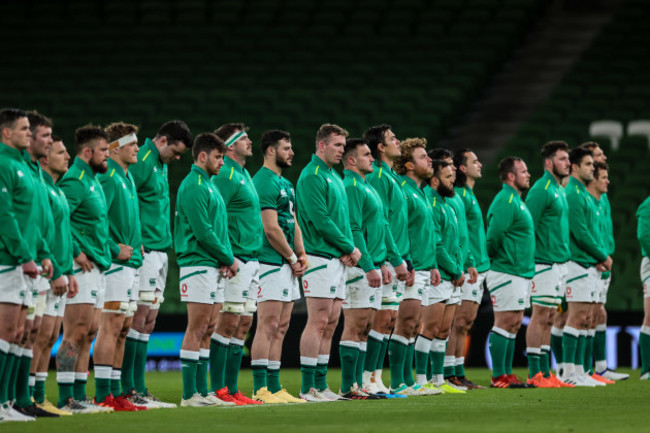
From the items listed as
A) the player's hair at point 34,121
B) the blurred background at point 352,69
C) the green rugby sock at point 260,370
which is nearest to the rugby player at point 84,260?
the player's hair at point 34,121

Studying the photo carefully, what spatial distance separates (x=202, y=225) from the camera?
1007 centimetres

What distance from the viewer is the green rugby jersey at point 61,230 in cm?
897

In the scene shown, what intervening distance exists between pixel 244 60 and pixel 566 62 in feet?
24.3

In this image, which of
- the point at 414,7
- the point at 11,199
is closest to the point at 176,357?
the point at 11,199

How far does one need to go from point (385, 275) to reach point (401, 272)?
258mm

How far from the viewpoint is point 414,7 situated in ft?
89.0

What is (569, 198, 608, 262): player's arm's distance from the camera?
13812 millimetres

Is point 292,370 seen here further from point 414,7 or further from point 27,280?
point 414,7

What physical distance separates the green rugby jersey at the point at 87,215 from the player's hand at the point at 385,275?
2.89 metres

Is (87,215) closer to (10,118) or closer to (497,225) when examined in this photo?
(10,118)

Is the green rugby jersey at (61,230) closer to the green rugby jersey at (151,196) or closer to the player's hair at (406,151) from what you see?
the green rugby jersey at (151,196)

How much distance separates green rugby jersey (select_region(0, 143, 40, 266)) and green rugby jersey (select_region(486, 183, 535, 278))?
6177 millimetres

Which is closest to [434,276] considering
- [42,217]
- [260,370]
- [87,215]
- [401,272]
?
[401,272]

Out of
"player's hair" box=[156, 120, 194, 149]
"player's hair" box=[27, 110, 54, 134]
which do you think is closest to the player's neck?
"player's hair" box=[156, 120, 194, 149]
